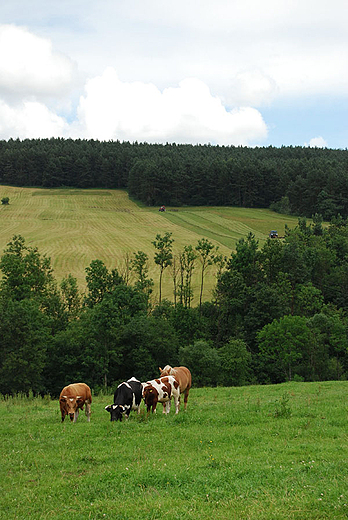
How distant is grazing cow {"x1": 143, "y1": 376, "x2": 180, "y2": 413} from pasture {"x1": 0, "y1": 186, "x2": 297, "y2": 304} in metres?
51.9

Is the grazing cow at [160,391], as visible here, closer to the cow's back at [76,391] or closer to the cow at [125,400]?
the cow at [125,400]

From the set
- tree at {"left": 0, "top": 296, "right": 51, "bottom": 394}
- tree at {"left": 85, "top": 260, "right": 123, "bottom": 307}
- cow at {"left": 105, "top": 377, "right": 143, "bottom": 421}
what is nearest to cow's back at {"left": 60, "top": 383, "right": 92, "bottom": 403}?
cow at {"left": 105, "top": 377, "right": 143, "bottom": 421}

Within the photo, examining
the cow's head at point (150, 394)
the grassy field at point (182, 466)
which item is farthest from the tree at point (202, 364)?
the cow's head at point (150, 394)

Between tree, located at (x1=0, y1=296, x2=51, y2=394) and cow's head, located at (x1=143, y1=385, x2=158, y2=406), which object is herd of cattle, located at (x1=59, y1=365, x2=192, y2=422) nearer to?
cow's head, located at (x1=143, y1=385, x2=158, y2=406)

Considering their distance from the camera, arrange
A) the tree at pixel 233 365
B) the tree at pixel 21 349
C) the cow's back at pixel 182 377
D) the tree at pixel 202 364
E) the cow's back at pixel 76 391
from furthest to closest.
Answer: the tree at pixel 233 365 → the tree at pixel 202 364 → the tree at pixel 21 349 → the cow's back at pixel 182 377 → the cow's back at pixel 76 391

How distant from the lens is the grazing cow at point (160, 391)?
1611 cm

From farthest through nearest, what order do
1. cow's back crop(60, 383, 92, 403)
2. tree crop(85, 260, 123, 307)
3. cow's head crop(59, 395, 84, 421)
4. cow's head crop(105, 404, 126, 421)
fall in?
tree crop(85, 260, 123, 307) < cow's back crop(60, 383, 92, 403) < cow's head crop(59, 395, 84, 421) < cow's head crop(105, 404, 126, 421)

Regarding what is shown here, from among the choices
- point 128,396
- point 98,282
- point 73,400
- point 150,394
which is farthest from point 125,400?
point 98,282

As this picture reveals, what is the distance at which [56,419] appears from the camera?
17.2 metres

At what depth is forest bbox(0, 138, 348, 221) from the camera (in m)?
138

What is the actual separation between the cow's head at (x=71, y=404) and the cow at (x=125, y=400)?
1233mm

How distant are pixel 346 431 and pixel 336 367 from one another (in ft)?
130

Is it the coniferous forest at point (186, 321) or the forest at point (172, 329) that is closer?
the forest at point (172, 329)

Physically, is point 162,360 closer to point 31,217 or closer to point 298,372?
point 298,372
